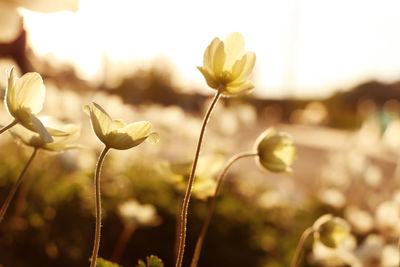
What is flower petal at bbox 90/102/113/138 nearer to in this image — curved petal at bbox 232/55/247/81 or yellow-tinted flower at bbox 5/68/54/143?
yellow-tinted flower at bbox 5/68/54/143

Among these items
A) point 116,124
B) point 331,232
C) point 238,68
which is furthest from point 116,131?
point 331,232

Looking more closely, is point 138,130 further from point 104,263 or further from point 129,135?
point 104,263

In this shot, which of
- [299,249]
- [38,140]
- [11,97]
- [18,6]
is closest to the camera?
[18,6]

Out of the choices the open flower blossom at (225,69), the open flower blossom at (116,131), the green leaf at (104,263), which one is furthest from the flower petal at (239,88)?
the green leaf at (104,263)

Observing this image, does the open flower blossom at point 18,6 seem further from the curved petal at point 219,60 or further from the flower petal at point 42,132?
the curved petal at point 219,60

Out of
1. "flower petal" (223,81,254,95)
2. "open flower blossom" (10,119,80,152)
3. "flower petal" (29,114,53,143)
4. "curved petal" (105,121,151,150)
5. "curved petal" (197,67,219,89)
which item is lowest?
"open flower blossom" (10,119,80,152)

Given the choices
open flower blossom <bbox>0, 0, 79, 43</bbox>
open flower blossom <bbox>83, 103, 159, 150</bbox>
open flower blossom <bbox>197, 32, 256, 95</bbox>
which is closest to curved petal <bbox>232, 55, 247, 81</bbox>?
open flower blossom <bbox>197, 32, 256, 95</bbox>

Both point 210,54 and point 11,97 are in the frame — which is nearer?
point 11,97
